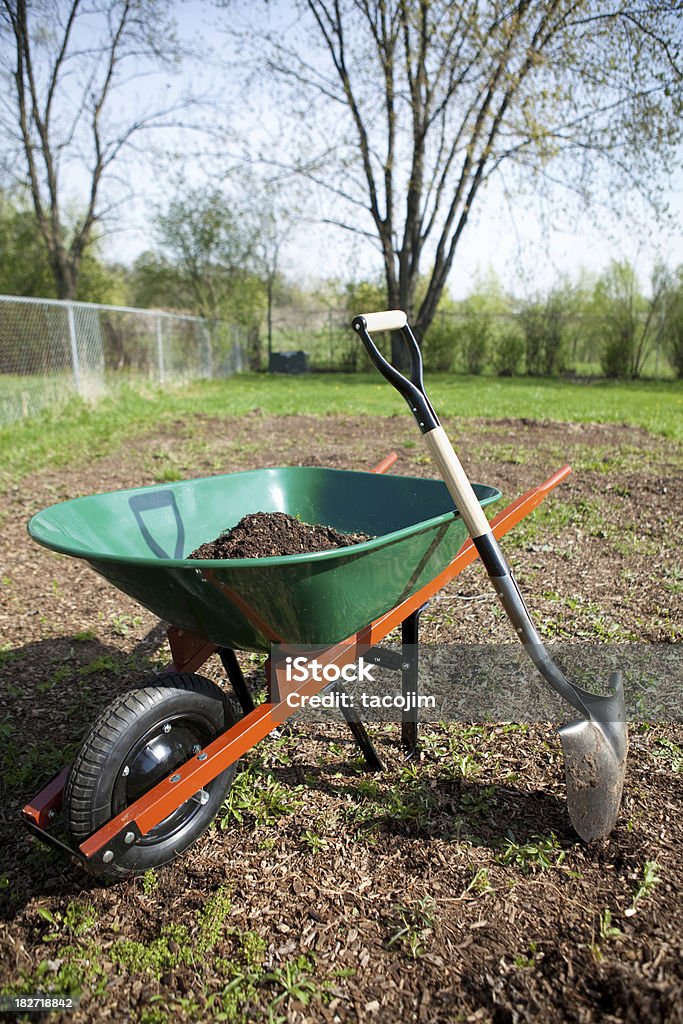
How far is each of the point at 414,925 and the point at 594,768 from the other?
59 cm

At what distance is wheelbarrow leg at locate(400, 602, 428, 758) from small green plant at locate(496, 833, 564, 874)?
489mm

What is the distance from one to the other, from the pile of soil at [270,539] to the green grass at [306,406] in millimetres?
4389

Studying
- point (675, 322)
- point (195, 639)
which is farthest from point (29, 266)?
point (195, 639)

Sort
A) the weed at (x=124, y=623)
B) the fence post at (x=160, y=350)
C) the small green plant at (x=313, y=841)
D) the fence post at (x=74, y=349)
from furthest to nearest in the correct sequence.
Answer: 1. the fence post at (x=160, y=350)
2. the fence post at (x=74, y=349)
3. the weed at (x=124, y=623)
4. the small green plant at (x=313, y=841)

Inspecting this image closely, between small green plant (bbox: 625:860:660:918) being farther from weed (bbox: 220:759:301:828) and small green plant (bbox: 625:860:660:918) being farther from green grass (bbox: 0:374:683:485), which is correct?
green grass (bbox: 0:374:683:485)

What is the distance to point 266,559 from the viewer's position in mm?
1444

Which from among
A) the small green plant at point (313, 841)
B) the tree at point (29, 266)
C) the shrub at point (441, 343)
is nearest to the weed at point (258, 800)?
the small green plant at point (313, 841)

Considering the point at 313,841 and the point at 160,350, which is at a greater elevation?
the point at 160,350

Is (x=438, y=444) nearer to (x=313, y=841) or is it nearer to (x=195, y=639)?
(x=195, y=639)

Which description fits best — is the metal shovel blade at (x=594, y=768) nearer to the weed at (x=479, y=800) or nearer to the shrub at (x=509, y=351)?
the weed at (x=479, y=800)

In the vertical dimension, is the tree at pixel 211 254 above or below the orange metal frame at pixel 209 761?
above

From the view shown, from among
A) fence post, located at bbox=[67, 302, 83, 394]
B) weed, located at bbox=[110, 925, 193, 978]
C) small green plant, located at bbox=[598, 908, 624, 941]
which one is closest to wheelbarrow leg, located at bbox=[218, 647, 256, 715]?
weed, located at bbox=[110, 925, 193, 978]

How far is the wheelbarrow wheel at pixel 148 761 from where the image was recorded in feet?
4.90

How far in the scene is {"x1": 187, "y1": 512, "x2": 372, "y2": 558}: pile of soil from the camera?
6.47ft
